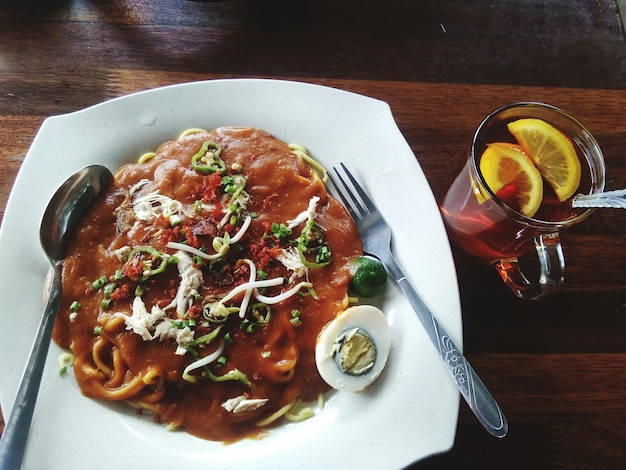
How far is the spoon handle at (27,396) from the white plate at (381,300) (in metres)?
0.05

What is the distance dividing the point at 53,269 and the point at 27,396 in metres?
0.58

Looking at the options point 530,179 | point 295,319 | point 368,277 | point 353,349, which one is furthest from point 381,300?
point 530,179

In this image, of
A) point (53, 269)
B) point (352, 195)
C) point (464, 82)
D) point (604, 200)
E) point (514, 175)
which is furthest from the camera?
point (464, 82)

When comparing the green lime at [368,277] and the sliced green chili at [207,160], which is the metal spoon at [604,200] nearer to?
the green lime at [368,277]

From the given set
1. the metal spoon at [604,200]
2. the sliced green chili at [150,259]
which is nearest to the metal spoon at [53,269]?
the sliced green chili at [150,259]

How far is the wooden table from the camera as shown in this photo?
289 centimetres

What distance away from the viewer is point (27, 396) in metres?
2.42

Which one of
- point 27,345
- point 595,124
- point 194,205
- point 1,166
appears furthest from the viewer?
point 595,124

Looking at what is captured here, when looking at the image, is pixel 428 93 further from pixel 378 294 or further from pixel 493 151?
pixel 378 294

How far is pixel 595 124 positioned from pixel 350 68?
149 cm

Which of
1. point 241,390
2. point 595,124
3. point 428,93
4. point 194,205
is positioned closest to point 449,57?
point 428,93

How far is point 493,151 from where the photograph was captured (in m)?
2.58

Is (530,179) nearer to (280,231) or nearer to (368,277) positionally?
(368,277)

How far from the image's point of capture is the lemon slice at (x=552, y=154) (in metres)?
2.53
